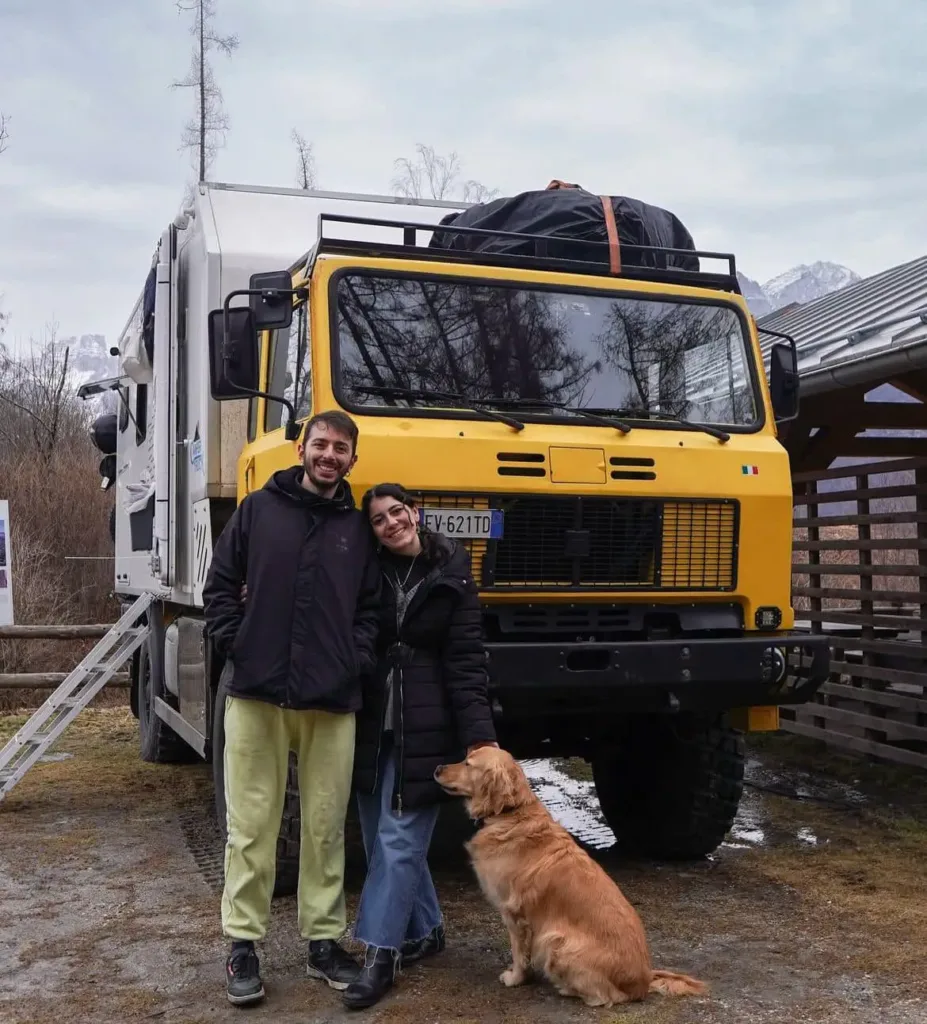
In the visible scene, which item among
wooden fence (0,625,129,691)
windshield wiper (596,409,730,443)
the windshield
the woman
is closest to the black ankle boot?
the woman

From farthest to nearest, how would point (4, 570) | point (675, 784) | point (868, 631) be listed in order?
point (4, 570) → point (868, 631) → point (675, 784)

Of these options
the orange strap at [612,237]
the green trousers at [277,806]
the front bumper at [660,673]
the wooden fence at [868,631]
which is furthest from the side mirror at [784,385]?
the green trousers at [277,806]

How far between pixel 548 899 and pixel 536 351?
8.37 feet

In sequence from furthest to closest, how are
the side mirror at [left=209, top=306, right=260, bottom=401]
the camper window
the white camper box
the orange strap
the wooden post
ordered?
the wooden post
the camper window
the white camper box
the orange strap
the side mirror at [left=209, top=306, right=260, bottom=401]

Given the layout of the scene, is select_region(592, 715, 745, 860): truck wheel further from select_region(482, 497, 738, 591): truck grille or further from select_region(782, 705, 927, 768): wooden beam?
select_region(782, 705, 927, 768): wooden beam

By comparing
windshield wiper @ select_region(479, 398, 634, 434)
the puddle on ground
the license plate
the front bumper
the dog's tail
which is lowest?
the puddle on ground

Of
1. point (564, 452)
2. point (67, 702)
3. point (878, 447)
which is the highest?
point (878, 447)

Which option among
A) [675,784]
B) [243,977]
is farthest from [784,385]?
[243,977]

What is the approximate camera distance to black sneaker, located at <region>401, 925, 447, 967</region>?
4.66m

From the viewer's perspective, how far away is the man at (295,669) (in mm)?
4164

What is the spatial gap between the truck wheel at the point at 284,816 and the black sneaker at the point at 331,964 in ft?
2.11

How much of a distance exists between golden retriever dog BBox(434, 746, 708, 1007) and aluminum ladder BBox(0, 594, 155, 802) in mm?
4072

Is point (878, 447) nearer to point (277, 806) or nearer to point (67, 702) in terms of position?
point (67, 702)

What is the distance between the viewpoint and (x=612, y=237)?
594 cm
